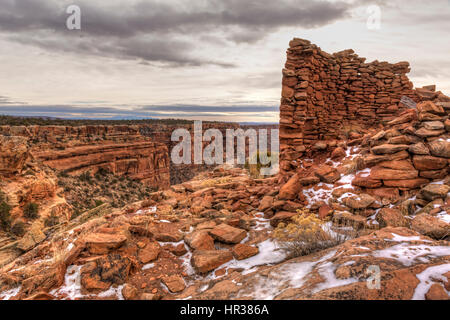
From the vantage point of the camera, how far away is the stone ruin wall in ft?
→ 22.9

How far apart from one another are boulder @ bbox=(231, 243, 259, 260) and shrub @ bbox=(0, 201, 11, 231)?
1213 cm

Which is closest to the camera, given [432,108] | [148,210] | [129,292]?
[129,292]

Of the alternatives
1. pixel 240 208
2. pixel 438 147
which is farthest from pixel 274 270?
pixel 438 147

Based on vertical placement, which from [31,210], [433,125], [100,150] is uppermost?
[433,125]

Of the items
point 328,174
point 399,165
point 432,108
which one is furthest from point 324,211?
point 432,108

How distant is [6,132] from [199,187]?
30.7m

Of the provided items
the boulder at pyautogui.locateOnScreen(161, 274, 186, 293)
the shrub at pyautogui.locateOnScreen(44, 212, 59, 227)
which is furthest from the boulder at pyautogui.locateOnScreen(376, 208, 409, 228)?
the shrub at pyautogui.locateOnScreen(44, 212, 59, 227)

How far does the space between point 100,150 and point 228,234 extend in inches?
1422

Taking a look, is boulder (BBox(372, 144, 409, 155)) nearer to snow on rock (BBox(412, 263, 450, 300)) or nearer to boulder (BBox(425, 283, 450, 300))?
snow on rock (BBox(412, 263, 450, 300))

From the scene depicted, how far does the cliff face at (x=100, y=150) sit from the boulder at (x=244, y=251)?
102ft

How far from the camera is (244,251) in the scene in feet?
12.9

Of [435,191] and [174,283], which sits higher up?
[435,191]

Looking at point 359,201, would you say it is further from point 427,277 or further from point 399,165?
point 427,277

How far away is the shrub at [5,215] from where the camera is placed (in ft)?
36.5
